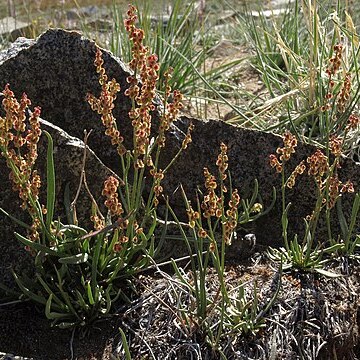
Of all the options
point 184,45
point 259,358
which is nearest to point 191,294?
point 259,358

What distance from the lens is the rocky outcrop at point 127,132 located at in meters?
2.89

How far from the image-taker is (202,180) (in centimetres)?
294

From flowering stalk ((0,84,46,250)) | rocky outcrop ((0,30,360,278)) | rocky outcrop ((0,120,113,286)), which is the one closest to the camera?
flowering stalk ((0,84,46,250))

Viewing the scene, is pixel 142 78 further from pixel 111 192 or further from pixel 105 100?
pixel 111 192

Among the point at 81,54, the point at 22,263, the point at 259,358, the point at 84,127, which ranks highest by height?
the point at 81,54

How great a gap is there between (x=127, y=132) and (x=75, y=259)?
2.44 ft

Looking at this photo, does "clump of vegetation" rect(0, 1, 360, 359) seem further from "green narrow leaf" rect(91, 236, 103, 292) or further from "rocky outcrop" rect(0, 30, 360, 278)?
"rocky outcrop" rect(0, 30, 360, 278)

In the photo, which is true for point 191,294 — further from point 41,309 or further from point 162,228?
point 41,309

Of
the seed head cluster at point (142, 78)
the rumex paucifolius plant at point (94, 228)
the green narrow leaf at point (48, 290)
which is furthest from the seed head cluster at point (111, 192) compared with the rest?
the green narrow leaf at point (48, 290)

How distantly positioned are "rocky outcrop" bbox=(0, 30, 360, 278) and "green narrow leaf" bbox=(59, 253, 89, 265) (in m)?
0.61

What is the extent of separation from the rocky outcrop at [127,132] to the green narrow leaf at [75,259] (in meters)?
0.61

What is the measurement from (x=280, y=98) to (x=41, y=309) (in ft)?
5.88

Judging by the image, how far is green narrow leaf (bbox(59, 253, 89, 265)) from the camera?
2.30m

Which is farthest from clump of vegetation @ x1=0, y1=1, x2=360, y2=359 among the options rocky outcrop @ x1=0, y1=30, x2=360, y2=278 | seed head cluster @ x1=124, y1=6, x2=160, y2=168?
rocky outcrop @ x1=0, y1=30, x2=360, y2=278
